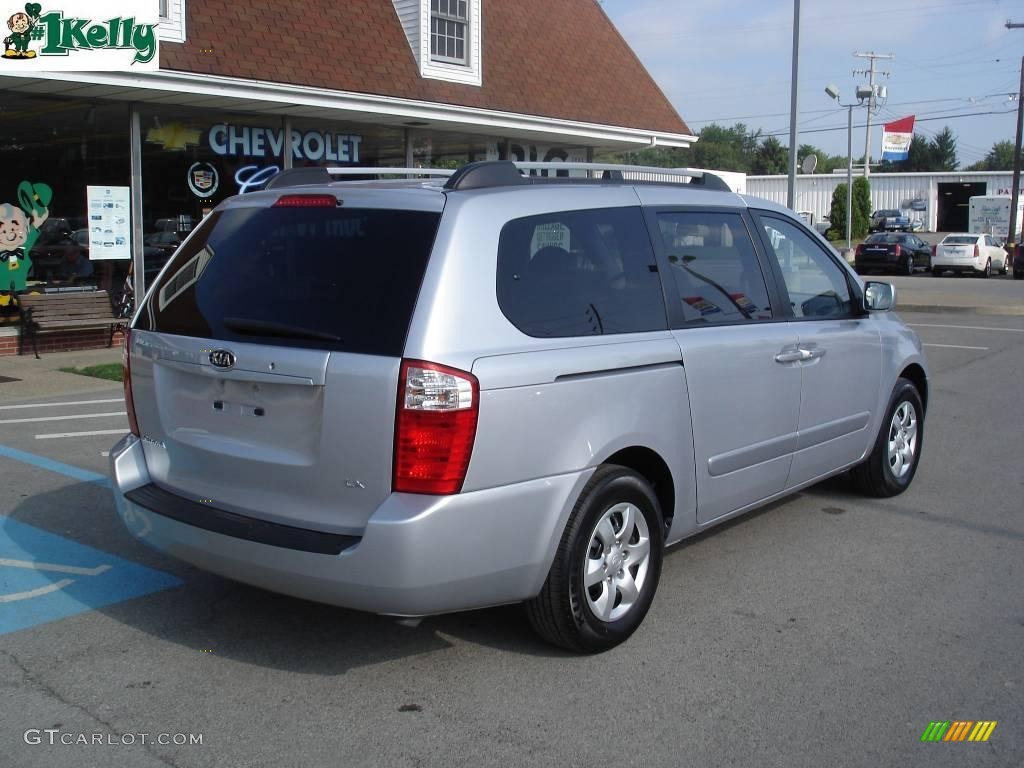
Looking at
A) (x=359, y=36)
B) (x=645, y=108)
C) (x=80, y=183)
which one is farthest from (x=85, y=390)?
(x=645, y=108)

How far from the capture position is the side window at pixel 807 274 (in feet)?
19.0

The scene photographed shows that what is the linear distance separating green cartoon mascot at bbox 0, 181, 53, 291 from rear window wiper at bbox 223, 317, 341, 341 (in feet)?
35.4

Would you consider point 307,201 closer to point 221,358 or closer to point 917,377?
point 221,358

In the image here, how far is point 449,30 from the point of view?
16750mm

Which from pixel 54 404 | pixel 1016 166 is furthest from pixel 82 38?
pixel 1016 166

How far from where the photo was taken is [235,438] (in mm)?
4129

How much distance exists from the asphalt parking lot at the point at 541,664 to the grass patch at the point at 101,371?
6.09 meters

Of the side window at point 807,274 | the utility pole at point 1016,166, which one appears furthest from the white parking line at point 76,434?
the utility pole at point 1016,166

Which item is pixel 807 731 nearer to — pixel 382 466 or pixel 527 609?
pixel 527 609

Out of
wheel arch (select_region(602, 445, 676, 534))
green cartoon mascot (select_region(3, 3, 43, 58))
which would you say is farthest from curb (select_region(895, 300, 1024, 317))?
wheel arch (select_region(602, 445, 676, 534))

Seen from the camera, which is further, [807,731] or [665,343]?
[665,343]

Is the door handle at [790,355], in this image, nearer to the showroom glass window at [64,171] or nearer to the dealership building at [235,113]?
the dealership building at [235,113]

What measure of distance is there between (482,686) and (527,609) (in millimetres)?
376

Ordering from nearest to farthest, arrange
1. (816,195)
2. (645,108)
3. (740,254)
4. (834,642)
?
(834,642) → (740,254) → (645,108) → (816,195)
